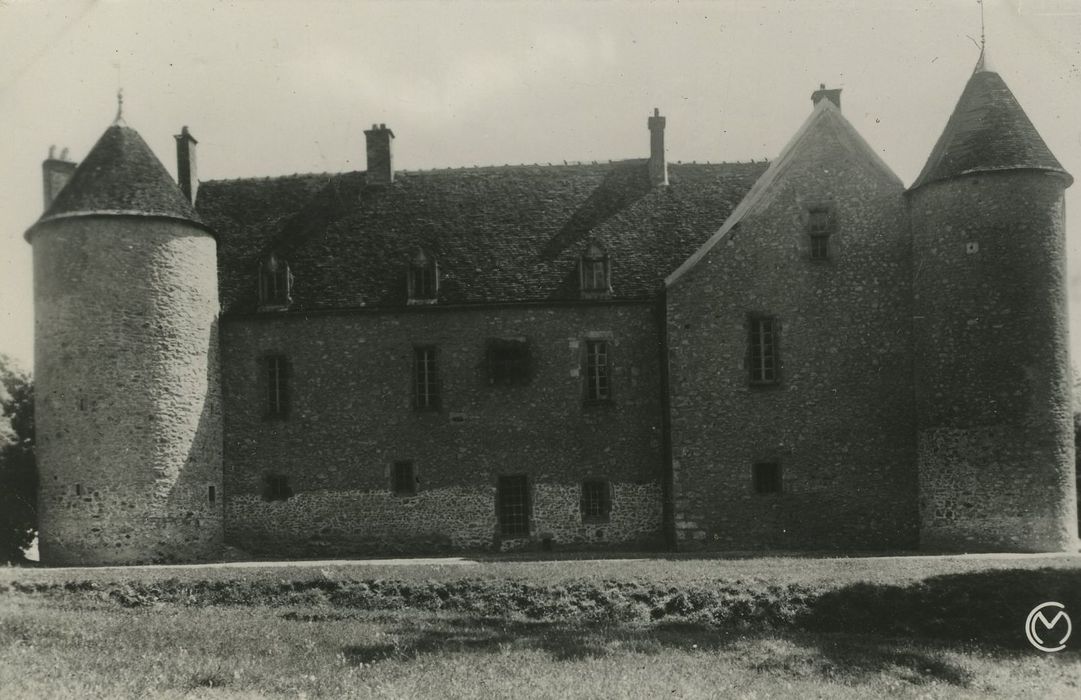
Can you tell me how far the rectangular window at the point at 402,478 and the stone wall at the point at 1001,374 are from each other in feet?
44.3

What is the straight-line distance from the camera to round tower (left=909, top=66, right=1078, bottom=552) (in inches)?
847

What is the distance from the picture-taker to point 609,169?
2827 centimetres

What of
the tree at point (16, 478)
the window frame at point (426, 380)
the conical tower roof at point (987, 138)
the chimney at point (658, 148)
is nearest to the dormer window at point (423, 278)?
the window frame at point (426, 380)

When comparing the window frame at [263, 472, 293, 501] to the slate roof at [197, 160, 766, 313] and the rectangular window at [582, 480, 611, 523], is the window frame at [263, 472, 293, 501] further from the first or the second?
the rectangular window at [582, 480, 611, 523]

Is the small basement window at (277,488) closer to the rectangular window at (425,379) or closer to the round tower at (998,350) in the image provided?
the rectangular window at (425,379)

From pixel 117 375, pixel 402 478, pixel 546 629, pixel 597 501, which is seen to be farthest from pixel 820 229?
pixel 117 375

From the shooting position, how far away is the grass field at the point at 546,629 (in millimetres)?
11000

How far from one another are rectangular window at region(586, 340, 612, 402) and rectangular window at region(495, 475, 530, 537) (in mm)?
3042

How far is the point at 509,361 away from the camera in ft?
81.1

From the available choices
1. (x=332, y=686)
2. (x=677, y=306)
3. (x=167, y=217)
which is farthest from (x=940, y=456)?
(x=167, y=217)

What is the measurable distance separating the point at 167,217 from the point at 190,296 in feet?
7.07

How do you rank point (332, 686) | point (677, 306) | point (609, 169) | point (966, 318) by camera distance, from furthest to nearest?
point (609, 169) → point (677, 306) → point (966, 318) → point (332, 686)

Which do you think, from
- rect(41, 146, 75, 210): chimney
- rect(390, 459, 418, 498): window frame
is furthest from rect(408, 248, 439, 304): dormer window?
rect(41, 146, 75, 210): chimney

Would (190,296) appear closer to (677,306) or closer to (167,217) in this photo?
(167,217)
